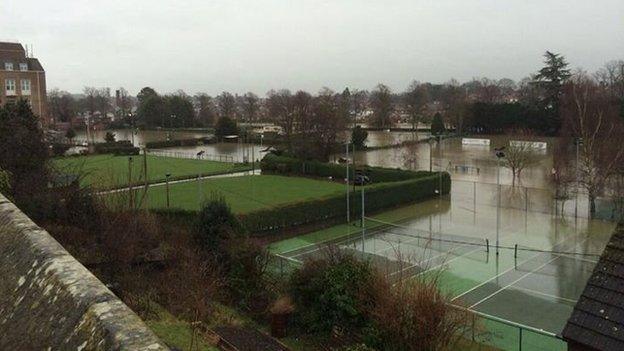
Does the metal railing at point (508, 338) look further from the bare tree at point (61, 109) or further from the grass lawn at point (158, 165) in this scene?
the bare tree at point (61, 109)

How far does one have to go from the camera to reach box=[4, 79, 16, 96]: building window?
6209 centimetres

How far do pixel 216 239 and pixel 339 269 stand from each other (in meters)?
6.43

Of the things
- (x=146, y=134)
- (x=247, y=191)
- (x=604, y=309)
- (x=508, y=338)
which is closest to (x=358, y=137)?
(x=247, y=191)

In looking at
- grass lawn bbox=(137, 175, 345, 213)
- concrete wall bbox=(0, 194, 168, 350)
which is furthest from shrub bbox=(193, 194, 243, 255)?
concrete wall bbox=(0, 194, 168, 350)

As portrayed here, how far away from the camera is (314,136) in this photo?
53.7 metres

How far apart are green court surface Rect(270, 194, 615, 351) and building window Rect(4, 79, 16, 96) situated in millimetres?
49054

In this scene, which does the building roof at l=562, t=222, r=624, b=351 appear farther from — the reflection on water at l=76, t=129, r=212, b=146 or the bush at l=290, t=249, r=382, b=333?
the reflection on water at l=76, t=129, r=212, b=146

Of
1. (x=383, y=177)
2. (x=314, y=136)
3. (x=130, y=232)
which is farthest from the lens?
(x=314, y=136)

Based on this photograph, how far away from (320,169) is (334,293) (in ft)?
108

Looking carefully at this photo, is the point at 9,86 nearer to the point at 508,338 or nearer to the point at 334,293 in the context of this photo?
the point at 334,293

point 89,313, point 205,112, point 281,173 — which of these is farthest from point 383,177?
point 205,112

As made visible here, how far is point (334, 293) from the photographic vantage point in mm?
14797

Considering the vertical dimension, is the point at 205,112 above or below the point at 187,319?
above

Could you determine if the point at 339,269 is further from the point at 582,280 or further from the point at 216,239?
the point at 582,280
